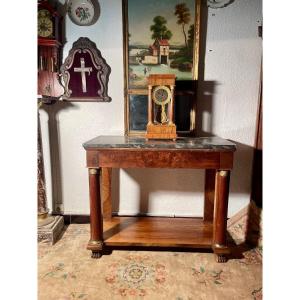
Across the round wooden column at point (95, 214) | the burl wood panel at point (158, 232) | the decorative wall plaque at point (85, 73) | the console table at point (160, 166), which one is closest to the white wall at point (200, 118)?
the decorative wall plaque at point (85, 73)

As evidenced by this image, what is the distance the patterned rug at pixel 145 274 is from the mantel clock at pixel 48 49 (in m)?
1.24

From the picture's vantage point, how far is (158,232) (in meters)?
1.83

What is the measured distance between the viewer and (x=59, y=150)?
2113 mm

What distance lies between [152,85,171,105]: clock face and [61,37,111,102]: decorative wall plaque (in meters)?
0.49

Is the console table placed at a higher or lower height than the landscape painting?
lower

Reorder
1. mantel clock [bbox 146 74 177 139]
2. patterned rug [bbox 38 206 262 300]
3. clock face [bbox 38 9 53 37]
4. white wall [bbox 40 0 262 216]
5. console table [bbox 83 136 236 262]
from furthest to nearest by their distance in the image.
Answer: white wall [bbox 40 0 262 216], clock face [bbox 38 9 53 37], mantel clock [bbox 146 74 177 139], console table [bbox 83 136 236 262], patterned rug [bbox 38 206 262 300]

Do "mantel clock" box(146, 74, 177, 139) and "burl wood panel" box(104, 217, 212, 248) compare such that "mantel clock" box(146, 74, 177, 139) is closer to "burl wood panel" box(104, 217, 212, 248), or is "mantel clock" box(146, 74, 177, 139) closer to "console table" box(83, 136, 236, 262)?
"console table" box(83, 136, 236, 262)

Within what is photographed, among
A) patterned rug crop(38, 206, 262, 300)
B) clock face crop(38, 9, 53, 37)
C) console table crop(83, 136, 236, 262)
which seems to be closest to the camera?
patterned rug crop(38, 206, 262, 300)

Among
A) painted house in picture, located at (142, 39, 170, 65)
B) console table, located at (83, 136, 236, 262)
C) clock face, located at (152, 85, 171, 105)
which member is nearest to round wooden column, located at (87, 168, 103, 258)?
console table, located at (83, 136, 236, 262)

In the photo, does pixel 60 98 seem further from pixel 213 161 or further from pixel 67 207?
pixel 213 161

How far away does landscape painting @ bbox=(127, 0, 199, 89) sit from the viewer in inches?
73.2

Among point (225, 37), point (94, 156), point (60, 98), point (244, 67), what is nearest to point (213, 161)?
point (94, 156)

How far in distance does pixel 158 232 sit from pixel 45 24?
182 cm
